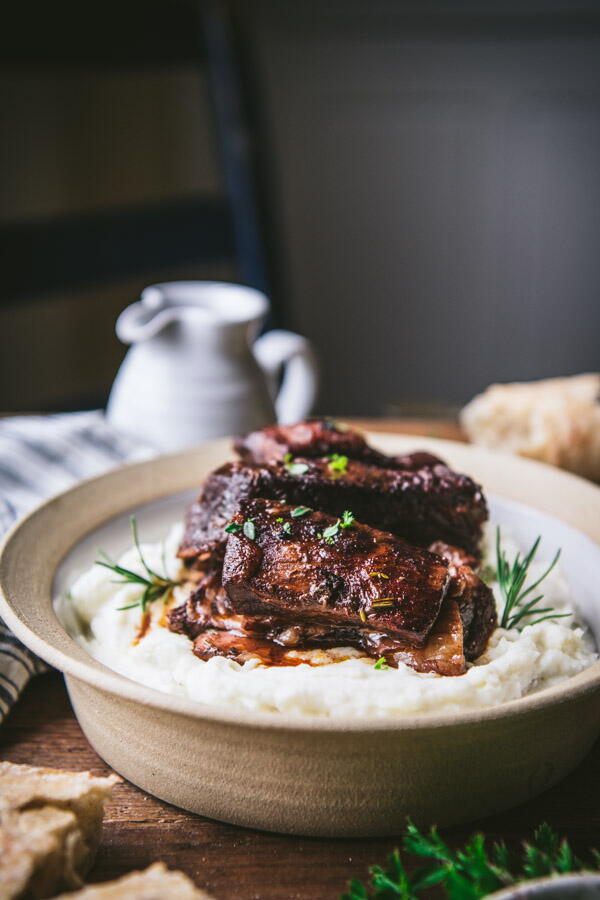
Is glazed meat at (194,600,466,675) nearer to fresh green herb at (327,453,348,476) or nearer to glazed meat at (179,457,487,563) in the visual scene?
glazed meat at (179,457,487,563)

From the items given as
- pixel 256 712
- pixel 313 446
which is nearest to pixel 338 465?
pixel 313 446

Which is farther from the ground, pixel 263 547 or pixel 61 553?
pixel 263 547

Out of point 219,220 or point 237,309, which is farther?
point 219,220

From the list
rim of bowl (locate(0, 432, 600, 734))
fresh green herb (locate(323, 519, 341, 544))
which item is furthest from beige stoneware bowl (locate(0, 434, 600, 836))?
fresh green herb (locate(323, 519, 341, 544))

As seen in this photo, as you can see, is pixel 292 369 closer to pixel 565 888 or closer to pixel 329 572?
pixel 329 572

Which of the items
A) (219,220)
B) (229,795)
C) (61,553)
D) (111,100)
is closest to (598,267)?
(219,220)

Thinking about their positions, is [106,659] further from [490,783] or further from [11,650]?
[490,783]
